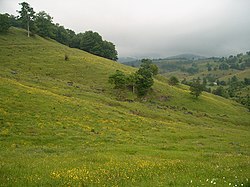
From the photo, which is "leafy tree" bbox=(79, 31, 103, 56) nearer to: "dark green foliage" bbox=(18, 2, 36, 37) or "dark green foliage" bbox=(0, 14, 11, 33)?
"dark green foliage" bbox=(18, 2, 36, 37)

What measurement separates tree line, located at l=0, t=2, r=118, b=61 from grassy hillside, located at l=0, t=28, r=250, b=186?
32681 millimetres

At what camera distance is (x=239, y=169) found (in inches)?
569

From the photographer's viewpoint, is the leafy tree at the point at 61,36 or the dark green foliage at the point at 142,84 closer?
the dark green foliage at the point at 142,84

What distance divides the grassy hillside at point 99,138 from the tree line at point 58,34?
107 ft

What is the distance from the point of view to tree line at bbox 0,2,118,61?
12162cm

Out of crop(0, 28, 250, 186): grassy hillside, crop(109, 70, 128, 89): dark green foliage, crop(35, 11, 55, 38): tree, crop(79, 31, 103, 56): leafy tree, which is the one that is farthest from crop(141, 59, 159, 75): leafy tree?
crop(35, 11, 55, 38): tree

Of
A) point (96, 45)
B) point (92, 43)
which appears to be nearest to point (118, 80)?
point (96, 45)

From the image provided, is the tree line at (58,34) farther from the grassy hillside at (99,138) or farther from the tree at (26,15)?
the grassy hillside at (99,138)

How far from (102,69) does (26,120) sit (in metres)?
60.4

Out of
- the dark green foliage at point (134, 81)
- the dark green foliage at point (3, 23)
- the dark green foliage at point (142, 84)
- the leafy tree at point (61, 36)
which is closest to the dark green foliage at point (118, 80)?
the dark green foliage at point (134, 81)

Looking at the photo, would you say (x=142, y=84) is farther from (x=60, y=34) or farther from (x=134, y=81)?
(x=60, y=34)

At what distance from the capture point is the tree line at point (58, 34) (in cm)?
12162

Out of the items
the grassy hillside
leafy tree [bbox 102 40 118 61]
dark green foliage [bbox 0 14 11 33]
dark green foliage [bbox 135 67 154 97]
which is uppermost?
dark green foliage [bbox 0 14 11 33]

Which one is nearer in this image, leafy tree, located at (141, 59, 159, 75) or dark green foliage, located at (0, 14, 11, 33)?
dark green foliage, located at (0, 14, 11, 33)
